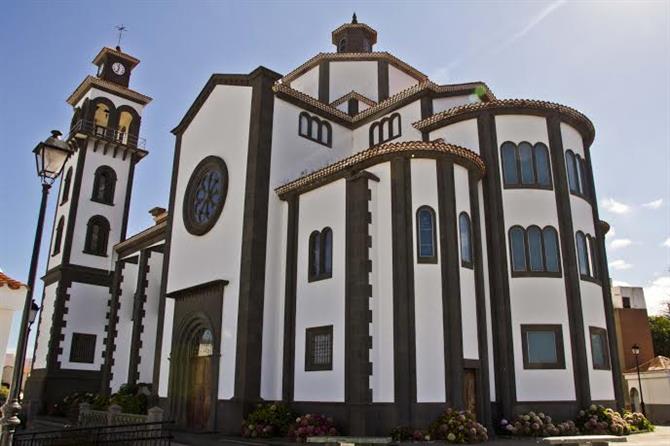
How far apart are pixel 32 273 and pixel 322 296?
34.2 feet

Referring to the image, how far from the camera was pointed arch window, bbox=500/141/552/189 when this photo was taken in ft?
64.9

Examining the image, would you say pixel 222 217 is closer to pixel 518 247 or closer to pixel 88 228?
pixel 518 247

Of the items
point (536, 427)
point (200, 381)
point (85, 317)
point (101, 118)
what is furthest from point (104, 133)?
point (536, 427)

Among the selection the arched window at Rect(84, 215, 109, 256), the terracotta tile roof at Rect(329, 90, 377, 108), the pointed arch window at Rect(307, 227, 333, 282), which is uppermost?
the terracotta tile roof at Rect(329, 90, 377, 108)

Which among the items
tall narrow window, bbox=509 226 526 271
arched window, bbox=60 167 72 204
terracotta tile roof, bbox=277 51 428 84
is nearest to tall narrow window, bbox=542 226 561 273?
tall narrow window, bbox=509 226 526 271

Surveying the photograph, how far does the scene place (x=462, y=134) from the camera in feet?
68.7

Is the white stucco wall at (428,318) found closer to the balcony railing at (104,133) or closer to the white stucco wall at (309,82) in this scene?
the white stucco wall at (309,82)

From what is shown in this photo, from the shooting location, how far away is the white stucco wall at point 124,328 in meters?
29.1

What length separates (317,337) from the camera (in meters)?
18.0

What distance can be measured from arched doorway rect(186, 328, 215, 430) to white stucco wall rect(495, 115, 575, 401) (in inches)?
411

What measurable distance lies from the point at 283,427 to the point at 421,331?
5.15 meters

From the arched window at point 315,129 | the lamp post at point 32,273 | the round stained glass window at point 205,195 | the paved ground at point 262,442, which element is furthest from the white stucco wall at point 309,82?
the lamp post at point 32,273

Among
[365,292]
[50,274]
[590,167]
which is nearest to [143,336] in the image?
[50,274]

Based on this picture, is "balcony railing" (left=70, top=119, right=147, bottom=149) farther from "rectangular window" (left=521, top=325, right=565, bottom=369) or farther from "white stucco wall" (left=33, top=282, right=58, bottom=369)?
"rectangular window" (left=521, top=325, right=565, bottom=369)
